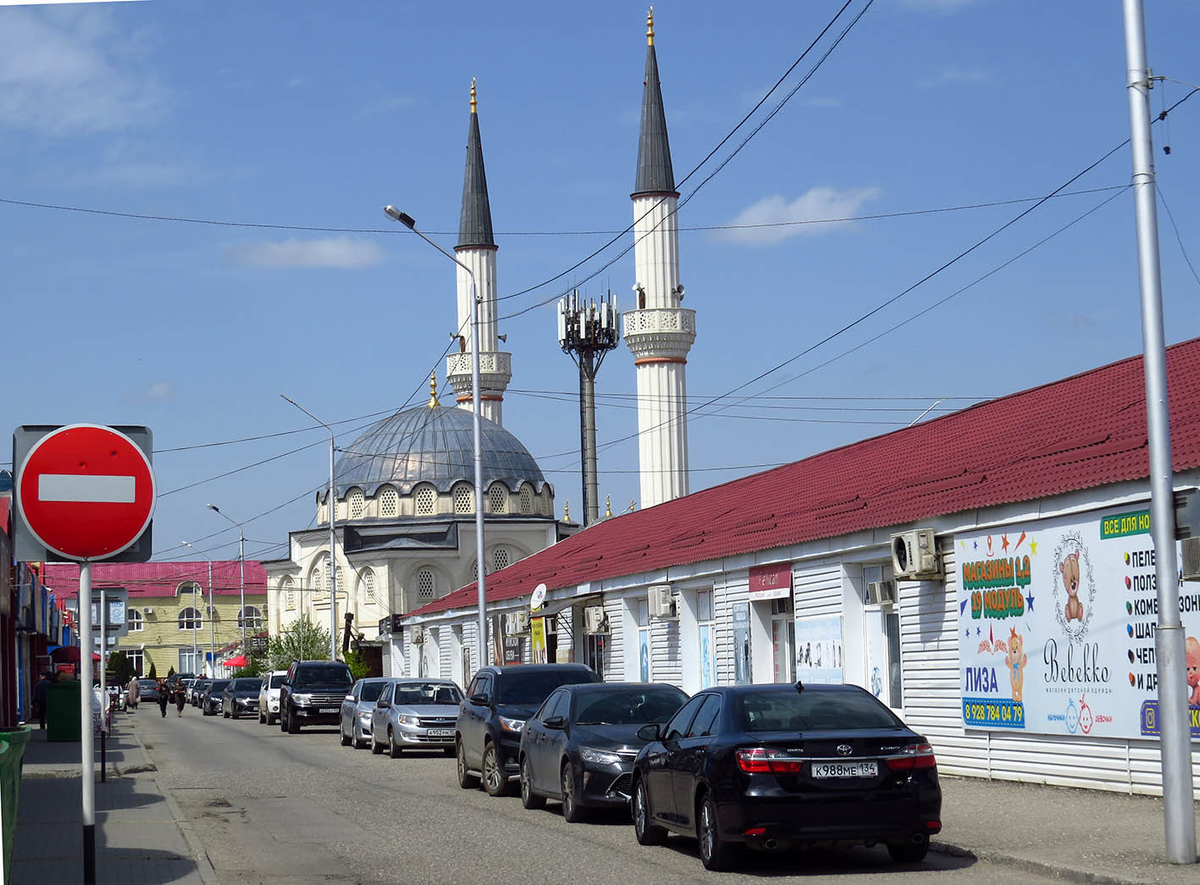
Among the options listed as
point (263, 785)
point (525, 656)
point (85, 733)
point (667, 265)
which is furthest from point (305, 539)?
point (85, 733)

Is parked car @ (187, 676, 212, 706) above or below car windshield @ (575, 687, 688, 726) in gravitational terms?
below

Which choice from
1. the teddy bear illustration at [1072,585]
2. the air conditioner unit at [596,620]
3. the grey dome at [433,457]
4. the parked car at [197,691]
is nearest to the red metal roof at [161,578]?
the parked car at [197,691]

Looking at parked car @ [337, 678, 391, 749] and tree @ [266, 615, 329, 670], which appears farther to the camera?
tree @ [266, 615, 329, 670]

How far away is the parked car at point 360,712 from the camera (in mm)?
32438

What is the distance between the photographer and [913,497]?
21.1 m

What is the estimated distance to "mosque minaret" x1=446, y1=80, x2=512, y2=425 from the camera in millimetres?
77000

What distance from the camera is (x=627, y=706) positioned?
55.6ft

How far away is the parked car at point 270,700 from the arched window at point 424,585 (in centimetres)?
2966

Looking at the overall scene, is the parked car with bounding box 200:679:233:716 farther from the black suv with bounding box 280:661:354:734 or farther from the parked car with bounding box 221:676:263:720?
the black suv with bounding box 280:661:354:734

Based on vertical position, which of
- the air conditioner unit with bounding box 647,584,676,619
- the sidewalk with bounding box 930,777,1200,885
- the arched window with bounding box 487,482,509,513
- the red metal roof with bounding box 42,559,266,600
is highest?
the arched window with bounding box 487,482,509,513

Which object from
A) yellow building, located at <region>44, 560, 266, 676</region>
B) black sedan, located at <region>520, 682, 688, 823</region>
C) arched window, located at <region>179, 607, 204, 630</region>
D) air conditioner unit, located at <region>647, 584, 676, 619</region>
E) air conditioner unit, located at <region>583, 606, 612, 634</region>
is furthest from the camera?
arched window, located at <region>179, 607, 204, 630</region>

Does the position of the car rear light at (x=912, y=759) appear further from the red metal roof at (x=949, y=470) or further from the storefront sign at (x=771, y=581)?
the storefront sign at (x=771, y=581)

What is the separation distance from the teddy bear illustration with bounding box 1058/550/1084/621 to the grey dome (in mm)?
67277

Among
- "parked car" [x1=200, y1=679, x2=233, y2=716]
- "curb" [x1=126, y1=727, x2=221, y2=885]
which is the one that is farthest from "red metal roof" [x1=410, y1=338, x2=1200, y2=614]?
"parked car" [x1=200, y1=679, x2=233, y2=716]
